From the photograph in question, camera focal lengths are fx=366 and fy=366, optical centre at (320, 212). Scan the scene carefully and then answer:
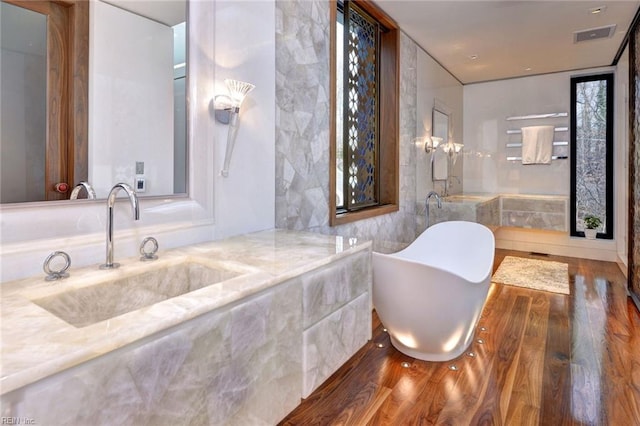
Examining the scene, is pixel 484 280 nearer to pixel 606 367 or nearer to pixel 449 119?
pixel 606 367

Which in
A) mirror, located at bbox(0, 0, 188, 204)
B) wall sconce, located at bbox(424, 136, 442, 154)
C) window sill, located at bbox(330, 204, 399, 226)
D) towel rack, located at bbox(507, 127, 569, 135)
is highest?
towel rack, located at bbox(507, 127, 569, 135)

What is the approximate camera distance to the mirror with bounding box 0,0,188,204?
1.17 meters

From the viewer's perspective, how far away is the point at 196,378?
93 cm

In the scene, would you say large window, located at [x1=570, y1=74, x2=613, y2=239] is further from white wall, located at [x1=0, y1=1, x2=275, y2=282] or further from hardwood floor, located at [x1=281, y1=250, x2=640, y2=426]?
white wall, located at [x1=0, y1=1, x2=275, y2=282]

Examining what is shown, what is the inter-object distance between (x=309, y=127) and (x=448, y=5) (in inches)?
73.4

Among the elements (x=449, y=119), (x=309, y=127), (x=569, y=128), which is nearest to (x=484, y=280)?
(x=309, y=127)

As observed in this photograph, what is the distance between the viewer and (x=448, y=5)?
3.20 m

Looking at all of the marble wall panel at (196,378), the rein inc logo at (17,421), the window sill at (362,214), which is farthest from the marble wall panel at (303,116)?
the rein inc logo at (17,421)

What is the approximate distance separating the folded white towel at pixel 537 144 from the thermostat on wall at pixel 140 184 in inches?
221

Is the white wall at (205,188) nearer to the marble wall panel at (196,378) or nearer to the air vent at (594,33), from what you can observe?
the marble wall panel at (196,378)

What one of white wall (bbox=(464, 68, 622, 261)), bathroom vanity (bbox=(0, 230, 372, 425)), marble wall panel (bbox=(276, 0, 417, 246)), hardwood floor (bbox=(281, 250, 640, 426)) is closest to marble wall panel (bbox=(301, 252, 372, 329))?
bathroom vanity (bbox=(0, 230, 372, 425))

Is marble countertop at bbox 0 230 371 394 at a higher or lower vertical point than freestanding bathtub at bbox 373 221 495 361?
higher

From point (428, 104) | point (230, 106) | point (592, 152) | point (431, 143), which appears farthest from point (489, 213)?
point (230, 106)

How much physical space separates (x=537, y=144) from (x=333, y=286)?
5225mm
